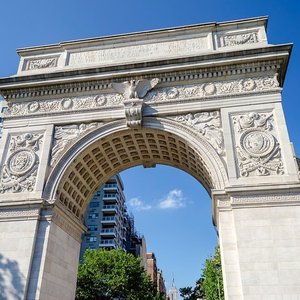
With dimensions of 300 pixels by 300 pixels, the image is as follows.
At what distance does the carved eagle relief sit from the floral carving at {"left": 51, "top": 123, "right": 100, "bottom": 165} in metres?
2.15

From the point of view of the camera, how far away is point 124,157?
18.3 m

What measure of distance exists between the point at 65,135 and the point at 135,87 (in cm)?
429

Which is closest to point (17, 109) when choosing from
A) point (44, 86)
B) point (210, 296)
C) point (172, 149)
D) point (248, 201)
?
point (44, 86)

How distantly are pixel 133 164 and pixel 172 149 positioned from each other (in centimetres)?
323

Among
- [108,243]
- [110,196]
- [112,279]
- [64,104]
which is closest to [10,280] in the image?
[64,104]

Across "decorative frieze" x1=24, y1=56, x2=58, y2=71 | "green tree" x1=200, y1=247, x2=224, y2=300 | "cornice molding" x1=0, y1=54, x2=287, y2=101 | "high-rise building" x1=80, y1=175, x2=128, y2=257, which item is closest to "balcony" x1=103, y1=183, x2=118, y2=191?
"high-rise building" x1=80, y1=175, x2=128, y2=257

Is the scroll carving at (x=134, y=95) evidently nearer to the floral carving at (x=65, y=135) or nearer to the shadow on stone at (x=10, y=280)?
the floral carving at (x=65, y=135)

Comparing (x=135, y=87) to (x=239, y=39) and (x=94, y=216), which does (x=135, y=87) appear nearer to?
(x=239, y=39)

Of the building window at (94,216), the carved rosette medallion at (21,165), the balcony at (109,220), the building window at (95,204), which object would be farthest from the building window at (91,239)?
the carved rosette medallion at (21,165)

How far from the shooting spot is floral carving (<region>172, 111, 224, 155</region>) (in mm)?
14492

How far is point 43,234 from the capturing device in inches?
541

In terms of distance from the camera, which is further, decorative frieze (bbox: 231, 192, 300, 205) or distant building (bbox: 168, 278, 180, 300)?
distant building (bbox: 168, 278, 180, 300)

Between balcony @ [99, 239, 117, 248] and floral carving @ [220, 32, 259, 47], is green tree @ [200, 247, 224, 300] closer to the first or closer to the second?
floral carving @ [220, 32, 259, 47]

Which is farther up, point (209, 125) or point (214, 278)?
point (209, 125)
